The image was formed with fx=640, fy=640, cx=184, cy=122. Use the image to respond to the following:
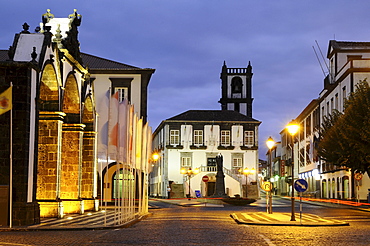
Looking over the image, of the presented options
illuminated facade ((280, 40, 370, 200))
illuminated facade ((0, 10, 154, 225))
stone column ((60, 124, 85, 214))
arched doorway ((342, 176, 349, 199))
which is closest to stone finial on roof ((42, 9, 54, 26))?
illuminated facade ((0, 10, 154, 225))

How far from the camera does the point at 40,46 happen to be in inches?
944

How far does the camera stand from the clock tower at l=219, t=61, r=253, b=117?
317ft

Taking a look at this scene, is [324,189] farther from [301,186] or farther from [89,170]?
[301,186]

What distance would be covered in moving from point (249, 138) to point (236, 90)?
1687 cm

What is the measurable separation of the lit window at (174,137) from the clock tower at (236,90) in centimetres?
1622

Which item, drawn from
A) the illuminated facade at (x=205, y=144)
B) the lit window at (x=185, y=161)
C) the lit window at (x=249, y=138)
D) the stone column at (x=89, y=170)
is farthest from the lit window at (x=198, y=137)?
the stone column at (x=89, y=170)

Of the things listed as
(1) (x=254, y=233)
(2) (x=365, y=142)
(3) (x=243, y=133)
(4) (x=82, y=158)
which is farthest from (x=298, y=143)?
(1) (x=254, y=233)

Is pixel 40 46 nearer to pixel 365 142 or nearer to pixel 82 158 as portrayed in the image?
pixel 82 158

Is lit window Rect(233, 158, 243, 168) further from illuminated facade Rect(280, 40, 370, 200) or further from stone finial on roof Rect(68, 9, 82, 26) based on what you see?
stone finial on roof Rect(68, 9, 82, 26)

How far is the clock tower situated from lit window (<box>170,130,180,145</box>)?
1622 cm

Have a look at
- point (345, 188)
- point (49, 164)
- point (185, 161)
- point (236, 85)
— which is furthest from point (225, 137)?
point (49, 164)

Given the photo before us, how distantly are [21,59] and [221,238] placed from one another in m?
10.7

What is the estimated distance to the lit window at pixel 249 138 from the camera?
81625 mm

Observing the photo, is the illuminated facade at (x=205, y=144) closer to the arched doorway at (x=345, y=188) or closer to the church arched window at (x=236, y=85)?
the church arched window at (x=236, y=85)
